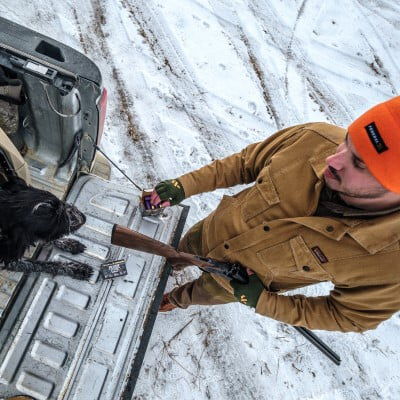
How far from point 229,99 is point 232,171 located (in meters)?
2.42

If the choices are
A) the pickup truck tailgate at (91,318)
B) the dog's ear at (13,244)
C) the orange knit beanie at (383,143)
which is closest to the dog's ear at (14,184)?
the dog's ear at (13,244)

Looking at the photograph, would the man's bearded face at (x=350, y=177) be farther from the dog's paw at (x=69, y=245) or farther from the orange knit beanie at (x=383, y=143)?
the dog's paw at (x=69, y=245)

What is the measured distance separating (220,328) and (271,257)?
1.62m

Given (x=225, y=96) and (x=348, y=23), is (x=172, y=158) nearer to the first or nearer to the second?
(x=225, y=96)

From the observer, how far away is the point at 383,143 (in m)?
1.67

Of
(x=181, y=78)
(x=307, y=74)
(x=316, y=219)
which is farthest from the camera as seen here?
(x=307, y=74)

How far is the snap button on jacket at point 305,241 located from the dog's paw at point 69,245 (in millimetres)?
998

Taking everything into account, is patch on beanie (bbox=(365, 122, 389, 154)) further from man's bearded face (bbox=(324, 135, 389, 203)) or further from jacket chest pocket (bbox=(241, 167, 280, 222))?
jacket chest pocket (bbox=(241, 167, 280, 222))

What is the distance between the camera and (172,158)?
4340 mm

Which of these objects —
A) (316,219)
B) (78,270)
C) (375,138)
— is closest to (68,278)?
(78,270)

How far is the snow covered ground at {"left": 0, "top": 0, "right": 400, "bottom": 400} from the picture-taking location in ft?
11.7

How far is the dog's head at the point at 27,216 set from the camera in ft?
7.74

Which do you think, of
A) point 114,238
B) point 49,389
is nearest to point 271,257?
point 114,238

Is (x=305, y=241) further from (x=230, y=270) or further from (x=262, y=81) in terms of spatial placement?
(x=262, y=81)
